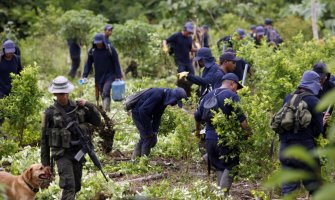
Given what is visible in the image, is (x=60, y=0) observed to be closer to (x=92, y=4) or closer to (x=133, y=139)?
(x=92, y=4)

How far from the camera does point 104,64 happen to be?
1436 cm

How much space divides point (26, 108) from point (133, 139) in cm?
212

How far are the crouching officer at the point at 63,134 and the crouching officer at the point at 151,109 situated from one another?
2.09 meters

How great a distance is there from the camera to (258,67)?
14.0 meters

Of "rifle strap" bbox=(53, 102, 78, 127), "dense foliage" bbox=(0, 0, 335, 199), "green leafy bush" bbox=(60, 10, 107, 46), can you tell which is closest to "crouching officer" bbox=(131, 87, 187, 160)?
"dense foliage" bbox=(0, 0, 335, 199)

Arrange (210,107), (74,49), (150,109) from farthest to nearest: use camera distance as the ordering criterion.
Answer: (74,49) < (150,109) < (210,107)

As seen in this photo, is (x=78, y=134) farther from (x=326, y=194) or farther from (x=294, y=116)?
(x=326, y=194)

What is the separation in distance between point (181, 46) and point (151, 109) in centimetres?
630

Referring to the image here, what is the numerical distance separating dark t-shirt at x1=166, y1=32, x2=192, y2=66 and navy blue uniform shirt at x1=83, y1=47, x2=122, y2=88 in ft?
6.92

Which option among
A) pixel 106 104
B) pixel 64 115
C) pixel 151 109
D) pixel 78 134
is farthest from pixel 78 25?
pixel 64 115

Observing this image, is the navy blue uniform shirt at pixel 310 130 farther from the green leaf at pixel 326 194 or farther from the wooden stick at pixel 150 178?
the green leaf at pixel 326 194

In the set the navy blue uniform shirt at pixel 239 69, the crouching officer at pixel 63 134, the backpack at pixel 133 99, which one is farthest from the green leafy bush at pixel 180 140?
the crouching officer at pixel 63 134

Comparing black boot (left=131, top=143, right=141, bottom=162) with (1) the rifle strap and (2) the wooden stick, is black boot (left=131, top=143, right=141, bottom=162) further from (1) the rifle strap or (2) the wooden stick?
(1) the rifle strap

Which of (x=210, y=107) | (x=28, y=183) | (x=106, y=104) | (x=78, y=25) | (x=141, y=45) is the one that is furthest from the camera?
(x=78, y=25)
